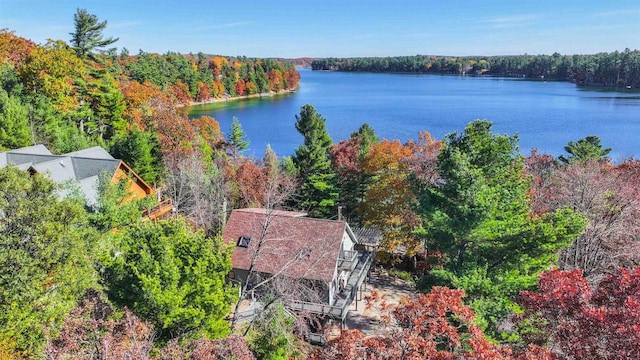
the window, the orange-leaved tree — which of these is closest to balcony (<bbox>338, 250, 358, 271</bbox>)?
the orange-leaved tree

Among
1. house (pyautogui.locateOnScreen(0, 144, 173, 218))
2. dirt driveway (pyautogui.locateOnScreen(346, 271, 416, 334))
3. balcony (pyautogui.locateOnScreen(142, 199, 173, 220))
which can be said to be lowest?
dirt driveway (pyautogui.locateOnScreen(346, 271, 416, 334))

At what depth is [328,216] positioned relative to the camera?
1143 inches

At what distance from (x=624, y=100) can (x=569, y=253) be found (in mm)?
86301

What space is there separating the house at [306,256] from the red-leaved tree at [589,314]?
9.59 metres

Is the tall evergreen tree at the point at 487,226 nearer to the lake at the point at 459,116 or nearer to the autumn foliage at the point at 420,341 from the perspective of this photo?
the autumn foliage at the point at 420,341

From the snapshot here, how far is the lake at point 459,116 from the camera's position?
53.5 m

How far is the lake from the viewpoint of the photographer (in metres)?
53.5

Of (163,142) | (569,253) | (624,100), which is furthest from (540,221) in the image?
(624,100)

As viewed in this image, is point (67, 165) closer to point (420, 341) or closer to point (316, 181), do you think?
point (316, 181)

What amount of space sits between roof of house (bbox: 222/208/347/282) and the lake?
102 feet

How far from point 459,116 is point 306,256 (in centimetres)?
6091

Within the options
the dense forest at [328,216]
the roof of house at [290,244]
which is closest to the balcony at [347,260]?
the roof of house at [290,244]

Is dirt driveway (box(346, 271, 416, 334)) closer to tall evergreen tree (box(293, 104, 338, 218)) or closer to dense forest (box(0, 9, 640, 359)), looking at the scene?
dense forest (box(0, 9, 640, 359))

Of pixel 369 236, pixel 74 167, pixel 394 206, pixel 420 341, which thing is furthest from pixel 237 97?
pixel 420 341
